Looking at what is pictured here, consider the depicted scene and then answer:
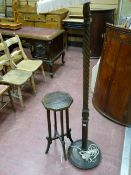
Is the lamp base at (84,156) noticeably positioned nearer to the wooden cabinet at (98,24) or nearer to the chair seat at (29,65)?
the chair seat at (29,65)

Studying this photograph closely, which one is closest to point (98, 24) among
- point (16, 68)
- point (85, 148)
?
point (16, 68)

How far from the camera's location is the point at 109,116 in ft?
4.30

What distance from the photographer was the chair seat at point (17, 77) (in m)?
3.02

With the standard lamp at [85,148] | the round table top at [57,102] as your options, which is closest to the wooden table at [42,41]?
the round table top at [57,102]

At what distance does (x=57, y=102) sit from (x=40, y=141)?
2.15 ft

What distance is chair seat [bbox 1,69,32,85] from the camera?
3015mm

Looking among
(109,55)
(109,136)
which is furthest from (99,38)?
(109,55)

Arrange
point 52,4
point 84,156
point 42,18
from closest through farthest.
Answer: point 52,4, point 84,156, point 42,18

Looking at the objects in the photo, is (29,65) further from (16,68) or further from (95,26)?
(95,26)

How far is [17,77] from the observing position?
3.12m

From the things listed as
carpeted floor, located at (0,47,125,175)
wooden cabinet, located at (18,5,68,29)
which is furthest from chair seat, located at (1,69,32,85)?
wooden cabinet, located at (18,5,68,29)

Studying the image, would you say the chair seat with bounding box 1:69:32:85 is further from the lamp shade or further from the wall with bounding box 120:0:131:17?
the wall with bounding box 120:0:131:17

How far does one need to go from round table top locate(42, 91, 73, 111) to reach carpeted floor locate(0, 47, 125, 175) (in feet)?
1.97

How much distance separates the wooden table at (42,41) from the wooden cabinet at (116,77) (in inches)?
99.6
